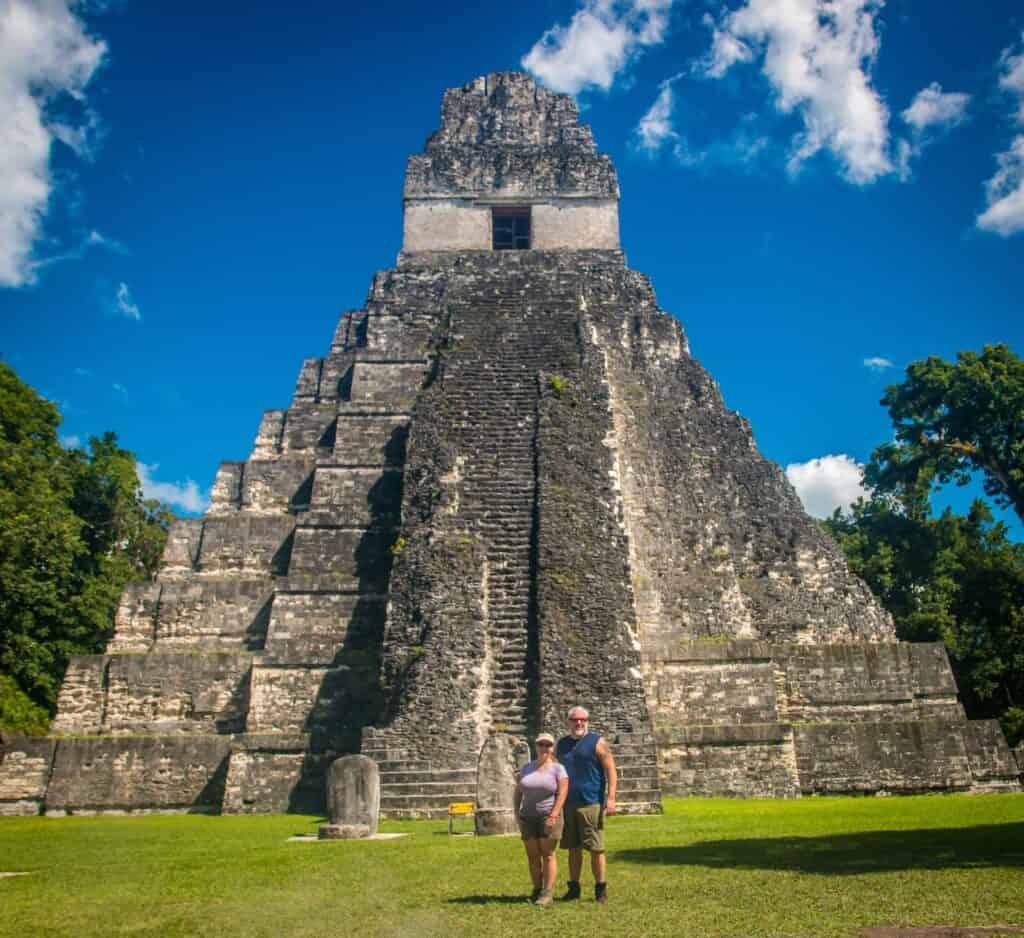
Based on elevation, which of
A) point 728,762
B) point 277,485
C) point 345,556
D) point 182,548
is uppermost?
Answer: point 277,485

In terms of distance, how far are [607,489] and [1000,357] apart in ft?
47.5

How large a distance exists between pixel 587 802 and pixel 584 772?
194 millimetres

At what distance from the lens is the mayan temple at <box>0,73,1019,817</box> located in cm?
1339

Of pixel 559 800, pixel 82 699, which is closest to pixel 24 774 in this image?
pixel 82 699

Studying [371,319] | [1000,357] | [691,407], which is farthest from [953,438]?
[371,319]

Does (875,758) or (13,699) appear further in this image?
(13,699)

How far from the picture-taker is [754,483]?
18.5 metres

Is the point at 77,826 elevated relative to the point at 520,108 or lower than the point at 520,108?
lower

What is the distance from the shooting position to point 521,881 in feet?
21.6

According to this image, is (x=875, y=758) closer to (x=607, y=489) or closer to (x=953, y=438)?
(x=607, y=489)

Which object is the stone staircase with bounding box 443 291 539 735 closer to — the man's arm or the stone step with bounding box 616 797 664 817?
the stone step with bounding box 616 797 664 817

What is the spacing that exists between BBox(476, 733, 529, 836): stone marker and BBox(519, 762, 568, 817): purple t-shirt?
12.1 feet

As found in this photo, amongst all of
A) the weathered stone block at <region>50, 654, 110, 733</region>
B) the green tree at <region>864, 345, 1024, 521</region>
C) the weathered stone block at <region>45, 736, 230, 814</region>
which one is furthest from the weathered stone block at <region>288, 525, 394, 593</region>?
the green tree at <region>864, 345, 1024, 521</region>

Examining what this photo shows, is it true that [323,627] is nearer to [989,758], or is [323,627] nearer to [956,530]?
[989,758]
